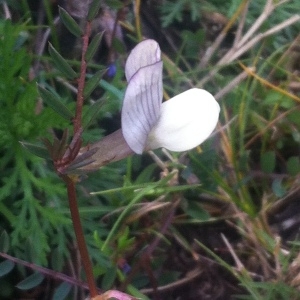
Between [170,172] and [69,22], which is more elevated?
[69,22]

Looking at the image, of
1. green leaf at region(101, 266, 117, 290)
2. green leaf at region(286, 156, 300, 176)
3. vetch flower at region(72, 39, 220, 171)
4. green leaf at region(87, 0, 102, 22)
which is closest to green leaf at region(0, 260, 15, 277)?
green leaf at region(101, 266, 117, 290)

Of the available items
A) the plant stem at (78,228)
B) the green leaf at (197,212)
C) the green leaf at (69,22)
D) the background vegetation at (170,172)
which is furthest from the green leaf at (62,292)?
the green leaf at (69,22)

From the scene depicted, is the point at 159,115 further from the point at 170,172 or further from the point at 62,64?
the point at 170,172

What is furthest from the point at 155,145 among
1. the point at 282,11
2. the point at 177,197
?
the point at 282,11

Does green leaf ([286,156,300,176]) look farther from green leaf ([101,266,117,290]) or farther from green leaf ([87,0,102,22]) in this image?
green leaf ([87,0,102,22])

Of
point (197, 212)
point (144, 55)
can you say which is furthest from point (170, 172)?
point (144, 55)

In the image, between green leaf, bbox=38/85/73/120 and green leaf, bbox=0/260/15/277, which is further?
green leaf, bbox=0/260/15/277

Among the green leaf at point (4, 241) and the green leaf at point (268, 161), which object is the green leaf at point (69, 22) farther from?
the green leaf at point (268, 161)

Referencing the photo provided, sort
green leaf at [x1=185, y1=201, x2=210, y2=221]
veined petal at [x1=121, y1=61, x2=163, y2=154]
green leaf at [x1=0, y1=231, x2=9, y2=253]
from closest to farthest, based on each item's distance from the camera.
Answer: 1. veined petal at [x1=121, y1=61, x2=163, y2=154]
2. green leaf at [x1=0, y1=231, x2=9, y2=253]
3. green leaf at [x1=185, y1=201, x2=210, y2=221]
